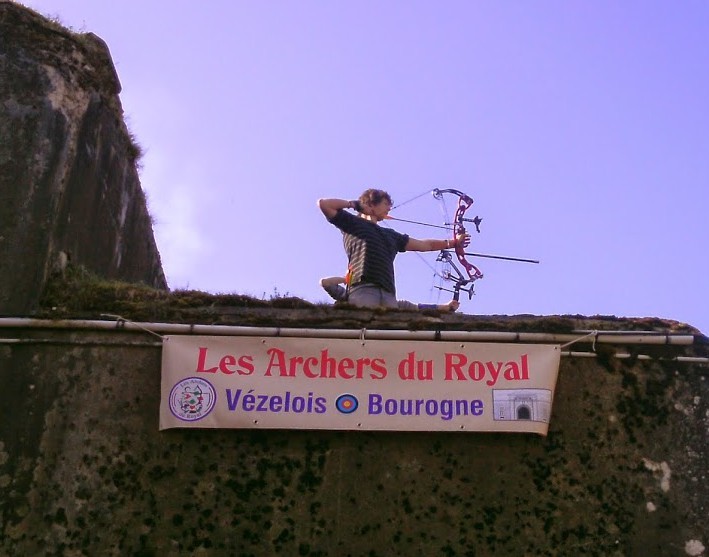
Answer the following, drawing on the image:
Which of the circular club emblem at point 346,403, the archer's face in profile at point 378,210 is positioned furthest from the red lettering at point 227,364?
the archer's face in profile at point 378,210

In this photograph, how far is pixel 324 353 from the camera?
692cm

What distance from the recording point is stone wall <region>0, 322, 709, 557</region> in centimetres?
638

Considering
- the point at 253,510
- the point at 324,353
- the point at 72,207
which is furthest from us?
the point at 72,207

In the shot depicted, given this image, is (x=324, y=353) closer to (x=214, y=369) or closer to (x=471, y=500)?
(x=214, y=369)

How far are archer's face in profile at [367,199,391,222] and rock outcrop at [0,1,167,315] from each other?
2.35 m

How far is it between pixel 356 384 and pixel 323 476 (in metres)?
0.69

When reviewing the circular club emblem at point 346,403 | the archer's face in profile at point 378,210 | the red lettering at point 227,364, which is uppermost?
the archer's face in profile at point 378,210

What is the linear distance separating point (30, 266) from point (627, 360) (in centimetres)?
447

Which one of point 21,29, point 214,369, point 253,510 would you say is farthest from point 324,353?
point 21,29

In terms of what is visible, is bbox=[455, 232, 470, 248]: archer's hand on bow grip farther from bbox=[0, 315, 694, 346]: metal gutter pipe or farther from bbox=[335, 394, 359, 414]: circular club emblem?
bbox=[335, 394, 359, 414]: circular club emblem

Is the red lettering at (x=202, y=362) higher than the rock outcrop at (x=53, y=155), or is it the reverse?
the rock outcrop at (x=53, y=155)

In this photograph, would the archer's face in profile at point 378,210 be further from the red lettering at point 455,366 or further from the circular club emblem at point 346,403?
the circular club emblem at point 346,403

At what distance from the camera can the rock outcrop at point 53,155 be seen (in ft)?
23.7

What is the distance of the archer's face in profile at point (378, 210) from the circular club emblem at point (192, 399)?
2.58 meters
